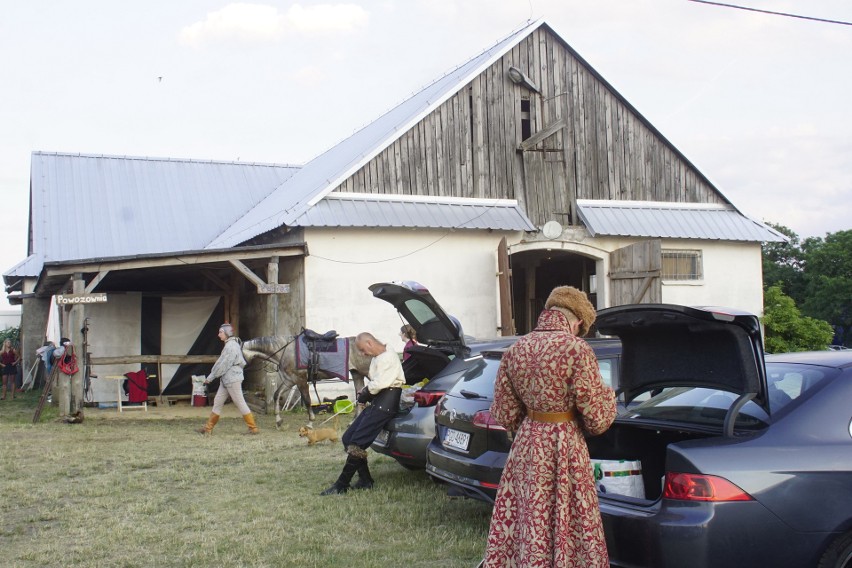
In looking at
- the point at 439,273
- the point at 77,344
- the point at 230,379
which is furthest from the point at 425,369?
the point at 77,344

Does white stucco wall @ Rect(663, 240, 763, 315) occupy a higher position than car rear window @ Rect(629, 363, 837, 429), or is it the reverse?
white stucco wall @ Rect(663, 240, 763, 315)

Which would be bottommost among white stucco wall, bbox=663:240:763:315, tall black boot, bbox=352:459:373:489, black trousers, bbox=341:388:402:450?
tall black boot, bbox=352:459:373:489

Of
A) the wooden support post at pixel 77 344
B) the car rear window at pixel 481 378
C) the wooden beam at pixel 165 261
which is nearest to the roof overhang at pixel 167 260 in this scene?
the wooden beam at pixel 165 261

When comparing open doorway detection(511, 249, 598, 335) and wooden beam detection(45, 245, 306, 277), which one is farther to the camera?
open doorway detection(511, 249, 598, 335)

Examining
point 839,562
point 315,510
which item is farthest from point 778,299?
Answer: point 839,562

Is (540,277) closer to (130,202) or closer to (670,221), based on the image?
(670,221)

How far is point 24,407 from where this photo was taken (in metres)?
19.3

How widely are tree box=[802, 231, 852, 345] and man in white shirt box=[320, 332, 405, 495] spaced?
42413 mm

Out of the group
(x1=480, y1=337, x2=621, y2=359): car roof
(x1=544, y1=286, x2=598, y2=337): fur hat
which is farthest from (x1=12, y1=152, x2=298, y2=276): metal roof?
(x1=544, y1=286, x2=598, y2=337): fur hat

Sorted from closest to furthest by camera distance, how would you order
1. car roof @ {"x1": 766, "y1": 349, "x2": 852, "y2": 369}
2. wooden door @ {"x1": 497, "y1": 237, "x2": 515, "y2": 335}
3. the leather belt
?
the leather belt < car roof @ {"x1": 766, "y1": 349, "x2": 852, "y2": 369} < wooden door @ {"x1": 497, "y1": 237, "x2": 515, "y2": 335}

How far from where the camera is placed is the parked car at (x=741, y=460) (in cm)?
414

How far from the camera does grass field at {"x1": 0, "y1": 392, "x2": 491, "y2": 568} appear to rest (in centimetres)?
621

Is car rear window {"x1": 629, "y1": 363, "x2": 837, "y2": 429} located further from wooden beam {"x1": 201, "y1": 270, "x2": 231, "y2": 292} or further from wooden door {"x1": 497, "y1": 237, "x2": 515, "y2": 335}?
wooden beam {"x1": 201, "y1": 270, "x2": 231, "y2": 292}

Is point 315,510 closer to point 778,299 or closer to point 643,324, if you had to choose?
point 643,324
